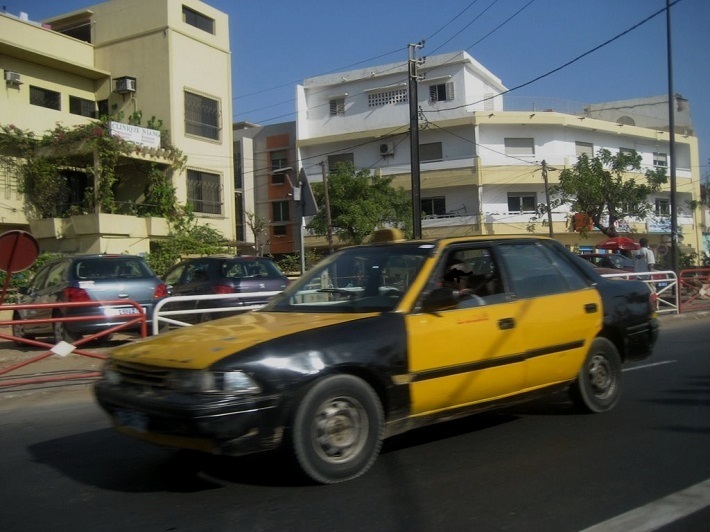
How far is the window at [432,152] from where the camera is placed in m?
39.6

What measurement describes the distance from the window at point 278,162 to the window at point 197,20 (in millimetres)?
16853

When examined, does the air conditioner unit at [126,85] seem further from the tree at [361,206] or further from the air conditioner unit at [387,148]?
the air conditioner unit at [387,148]

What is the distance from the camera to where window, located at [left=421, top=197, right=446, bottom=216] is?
130 feet

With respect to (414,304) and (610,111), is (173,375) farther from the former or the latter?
(610,111)

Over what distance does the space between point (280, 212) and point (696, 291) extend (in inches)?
1241

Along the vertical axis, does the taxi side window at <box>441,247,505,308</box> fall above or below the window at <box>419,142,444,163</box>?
below

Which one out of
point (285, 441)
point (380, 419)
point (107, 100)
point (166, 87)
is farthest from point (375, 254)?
point (107, 100)

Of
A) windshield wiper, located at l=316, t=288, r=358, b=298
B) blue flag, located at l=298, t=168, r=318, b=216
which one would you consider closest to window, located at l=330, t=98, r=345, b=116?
blue flag, located at l=298, t=168, r=318, b=216

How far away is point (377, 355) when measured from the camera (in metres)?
4.39

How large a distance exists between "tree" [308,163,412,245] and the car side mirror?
29.9 m

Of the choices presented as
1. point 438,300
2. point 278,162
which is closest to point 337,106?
point 278,162

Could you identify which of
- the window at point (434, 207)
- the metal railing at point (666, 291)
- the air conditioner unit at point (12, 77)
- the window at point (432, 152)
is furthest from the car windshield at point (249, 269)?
the window at point (432, 152)

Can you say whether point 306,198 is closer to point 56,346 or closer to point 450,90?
point 56,346

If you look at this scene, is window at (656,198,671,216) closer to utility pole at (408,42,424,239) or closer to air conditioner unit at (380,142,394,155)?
air conditioner unit at (380,142,394,155)
